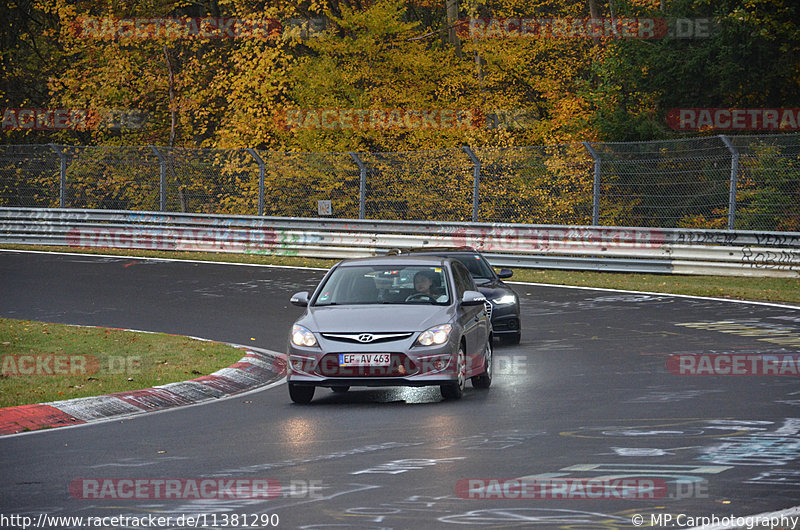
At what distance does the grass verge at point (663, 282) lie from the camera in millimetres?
23297

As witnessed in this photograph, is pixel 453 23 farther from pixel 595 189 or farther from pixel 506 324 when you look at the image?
pixel 506 324

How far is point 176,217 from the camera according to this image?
33.4 m

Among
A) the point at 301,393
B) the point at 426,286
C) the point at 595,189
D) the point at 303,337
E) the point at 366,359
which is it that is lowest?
the point at 301,393

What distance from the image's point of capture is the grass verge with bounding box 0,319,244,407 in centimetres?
1232

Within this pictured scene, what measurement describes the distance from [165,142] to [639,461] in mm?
40281

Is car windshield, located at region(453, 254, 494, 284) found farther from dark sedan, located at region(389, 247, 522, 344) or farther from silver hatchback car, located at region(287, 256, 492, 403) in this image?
silver hatchback car, located at region(287, 256, 492, 403)

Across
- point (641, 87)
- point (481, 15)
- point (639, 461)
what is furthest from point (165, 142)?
point (639, 461)

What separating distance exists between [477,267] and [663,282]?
28.3 ft

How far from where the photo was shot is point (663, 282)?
1015 inches

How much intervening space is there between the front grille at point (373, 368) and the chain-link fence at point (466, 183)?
46.4 feet

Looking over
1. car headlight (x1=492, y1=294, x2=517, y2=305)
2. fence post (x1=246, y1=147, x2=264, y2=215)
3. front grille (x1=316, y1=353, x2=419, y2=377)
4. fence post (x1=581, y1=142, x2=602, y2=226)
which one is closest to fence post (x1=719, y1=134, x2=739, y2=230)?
fence post (x1=581, y1=142, x2=602, y2=226)

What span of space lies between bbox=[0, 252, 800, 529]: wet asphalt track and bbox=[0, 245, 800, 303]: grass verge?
5525 mm

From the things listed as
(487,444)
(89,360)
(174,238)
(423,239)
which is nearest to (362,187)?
(423,239)

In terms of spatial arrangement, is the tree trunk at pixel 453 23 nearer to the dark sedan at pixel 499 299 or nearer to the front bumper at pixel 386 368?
the dark sedan at pixel 499 299
